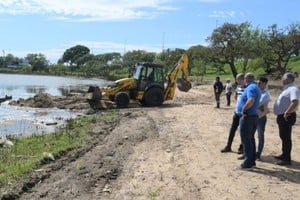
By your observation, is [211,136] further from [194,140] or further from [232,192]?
[232,192]

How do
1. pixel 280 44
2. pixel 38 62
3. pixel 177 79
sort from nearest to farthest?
pixel 177 79 → pixel 280 44 → pixel 38 62

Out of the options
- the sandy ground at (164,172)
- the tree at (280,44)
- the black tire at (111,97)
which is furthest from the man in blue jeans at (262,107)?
the tree at (280,44)

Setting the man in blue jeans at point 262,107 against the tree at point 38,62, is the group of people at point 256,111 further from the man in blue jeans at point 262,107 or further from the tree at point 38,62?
the tree at point 38,62

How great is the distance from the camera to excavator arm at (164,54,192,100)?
32.4 metres

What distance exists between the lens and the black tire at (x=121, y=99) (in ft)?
99.4

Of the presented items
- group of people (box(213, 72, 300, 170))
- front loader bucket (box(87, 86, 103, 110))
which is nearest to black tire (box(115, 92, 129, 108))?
front loader bucket (box(87, 86, 103, 110))

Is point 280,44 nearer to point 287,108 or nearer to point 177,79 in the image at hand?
point 177,79

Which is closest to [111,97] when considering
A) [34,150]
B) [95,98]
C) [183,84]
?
[95,98]

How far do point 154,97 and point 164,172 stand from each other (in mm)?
19829

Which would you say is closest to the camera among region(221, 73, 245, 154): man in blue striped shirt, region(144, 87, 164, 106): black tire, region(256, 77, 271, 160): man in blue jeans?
region(256, 77, 271, 160): man in blue jeans

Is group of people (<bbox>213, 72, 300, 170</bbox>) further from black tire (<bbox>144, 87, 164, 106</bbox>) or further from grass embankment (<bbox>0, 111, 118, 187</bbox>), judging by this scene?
black tire (<bbox>144, 87, 164, 106</bbox>)

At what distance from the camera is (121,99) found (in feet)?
99.4

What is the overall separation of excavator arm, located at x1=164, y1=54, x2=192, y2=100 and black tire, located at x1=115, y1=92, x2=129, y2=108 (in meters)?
2.98

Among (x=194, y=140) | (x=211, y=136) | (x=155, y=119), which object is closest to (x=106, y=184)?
(x=194, y=140)
